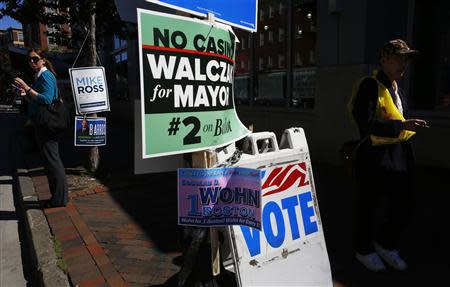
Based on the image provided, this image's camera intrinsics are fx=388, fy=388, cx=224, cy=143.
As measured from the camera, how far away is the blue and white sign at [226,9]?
75.6 inches

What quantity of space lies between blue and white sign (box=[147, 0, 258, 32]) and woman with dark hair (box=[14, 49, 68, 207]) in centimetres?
306

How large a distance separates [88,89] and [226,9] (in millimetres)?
4037

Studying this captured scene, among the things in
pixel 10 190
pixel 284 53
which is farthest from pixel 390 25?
pixel 10 190

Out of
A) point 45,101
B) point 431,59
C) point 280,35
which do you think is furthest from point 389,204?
point 280,35

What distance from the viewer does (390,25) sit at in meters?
6.25

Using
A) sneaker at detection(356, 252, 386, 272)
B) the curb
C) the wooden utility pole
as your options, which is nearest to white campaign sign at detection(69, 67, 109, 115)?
the wooden utility pole

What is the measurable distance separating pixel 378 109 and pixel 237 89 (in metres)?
7.47

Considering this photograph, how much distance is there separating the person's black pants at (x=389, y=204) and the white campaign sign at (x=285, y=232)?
2.08 ft

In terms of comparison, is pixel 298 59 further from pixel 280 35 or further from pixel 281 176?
pixel 281 176

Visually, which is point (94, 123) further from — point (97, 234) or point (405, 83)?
point (405, 83)

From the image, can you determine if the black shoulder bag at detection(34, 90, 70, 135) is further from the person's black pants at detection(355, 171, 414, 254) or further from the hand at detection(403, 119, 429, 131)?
the hand at detection(403, 119, 429, 131)

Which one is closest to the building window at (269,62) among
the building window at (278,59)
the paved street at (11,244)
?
the building window at (278,59)

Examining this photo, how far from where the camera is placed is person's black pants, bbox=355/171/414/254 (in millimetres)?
2943

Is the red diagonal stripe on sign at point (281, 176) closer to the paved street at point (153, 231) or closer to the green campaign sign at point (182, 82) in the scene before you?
the green campaign sign at point (182, 82)
